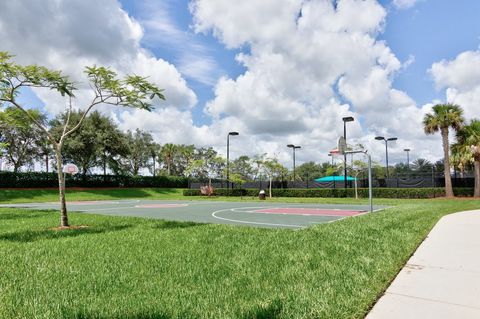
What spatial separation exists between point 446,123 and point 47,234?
89.0 ft

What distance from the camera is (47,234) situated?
361 inches

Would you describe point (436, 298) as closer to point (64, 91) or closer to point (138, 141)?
point (64, 91)

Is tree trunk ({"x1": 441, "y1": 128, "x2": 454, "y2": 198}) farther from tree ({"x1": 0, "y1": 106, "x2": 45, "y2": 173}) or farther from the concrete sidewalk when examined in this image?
tree ({"x1": 0, "y1": 106, "x2": 45, "y2": 173})

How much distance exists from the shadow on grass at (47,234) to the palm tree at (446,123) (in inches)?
952

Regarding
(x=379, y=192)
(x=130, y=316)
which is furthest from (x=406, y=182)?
(x=130, y=316)

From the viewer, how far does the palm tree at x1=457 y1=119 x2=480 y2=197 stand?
24.9 meters

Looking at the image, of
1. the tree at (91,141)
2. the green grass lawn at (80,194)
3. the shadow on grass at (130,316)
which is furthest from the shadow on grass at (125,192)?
the shadow on grass at (130,316)

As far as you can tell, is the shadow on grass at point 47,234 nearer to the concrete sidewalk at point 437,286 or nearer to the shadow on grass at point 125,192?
the concrete sidewalk at point 437,286

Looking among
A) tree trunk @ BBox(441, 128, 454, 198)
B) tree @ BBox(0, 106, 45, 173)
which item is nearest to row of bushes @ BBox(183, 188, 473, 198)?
tree trunk @ BBox(441, 128, 454, 198)

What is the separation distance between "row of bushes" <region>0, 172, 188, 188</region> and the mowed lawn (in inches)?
1257

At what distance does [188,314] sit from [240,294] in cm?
77

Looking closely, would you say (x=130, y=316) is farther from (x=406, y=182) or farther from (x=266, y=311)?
(x=406, y=182)

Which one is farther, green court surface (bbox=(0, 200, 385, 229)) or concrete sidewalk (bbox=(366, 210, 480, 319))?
green court surface (bbox=(0, 200, 385, 229))

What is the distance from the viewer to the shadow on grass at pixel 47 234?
339 inches
